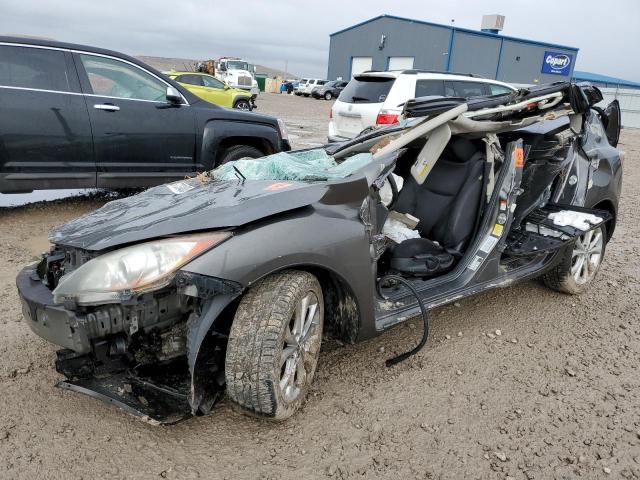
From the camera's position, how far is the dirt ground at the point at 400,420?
2188 millimetres

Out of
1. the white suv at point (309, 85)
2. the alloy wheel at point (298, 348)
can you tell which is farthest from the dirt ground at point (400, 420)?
the white suv at point (309, 85)

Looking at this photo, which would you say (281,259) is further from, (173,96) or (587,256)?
(173,96)

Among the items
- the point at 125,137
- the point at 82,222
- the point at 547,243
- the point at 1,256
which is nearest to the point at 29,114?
the point at 125,137

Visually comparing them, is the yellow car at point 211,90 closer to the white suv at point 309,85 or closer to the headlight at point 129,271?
the headlight at point 129,271

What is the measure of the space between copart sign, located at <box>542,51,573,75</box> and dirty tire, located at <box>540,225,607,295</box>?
3838 cm

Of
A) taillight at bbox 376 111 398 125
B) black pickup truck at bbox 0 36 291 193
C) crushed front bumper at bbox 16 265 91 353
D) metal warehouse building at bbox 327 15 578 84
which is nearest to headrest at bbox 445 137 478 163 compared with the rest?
crushed front bumper at bbox 16 265 91 353

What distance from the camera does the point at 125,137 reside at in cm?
544

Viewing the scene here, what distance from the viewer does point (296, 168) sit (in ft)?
9.28

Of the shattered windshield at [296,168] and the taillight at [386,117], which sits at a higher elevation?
the taillight at [386,117]

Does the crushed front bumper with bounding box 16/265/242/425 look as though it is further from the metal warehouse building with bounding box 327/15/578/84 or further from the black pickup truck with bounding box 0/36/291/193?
the metal warehouse building with bounding box 327/15/578/84

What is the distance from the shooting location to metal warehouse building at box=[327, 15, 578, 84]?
33.8 meters

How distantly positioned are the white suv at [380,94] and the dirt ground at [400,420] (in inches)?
226

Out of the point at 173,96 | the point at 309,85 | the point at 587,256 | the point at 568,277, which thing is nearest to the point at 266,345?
the point at 568,277

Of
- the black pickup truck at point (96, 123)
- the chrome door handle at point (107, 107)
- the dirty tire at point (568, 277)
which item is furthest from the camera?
the chrome door handle at point (107, 107)
